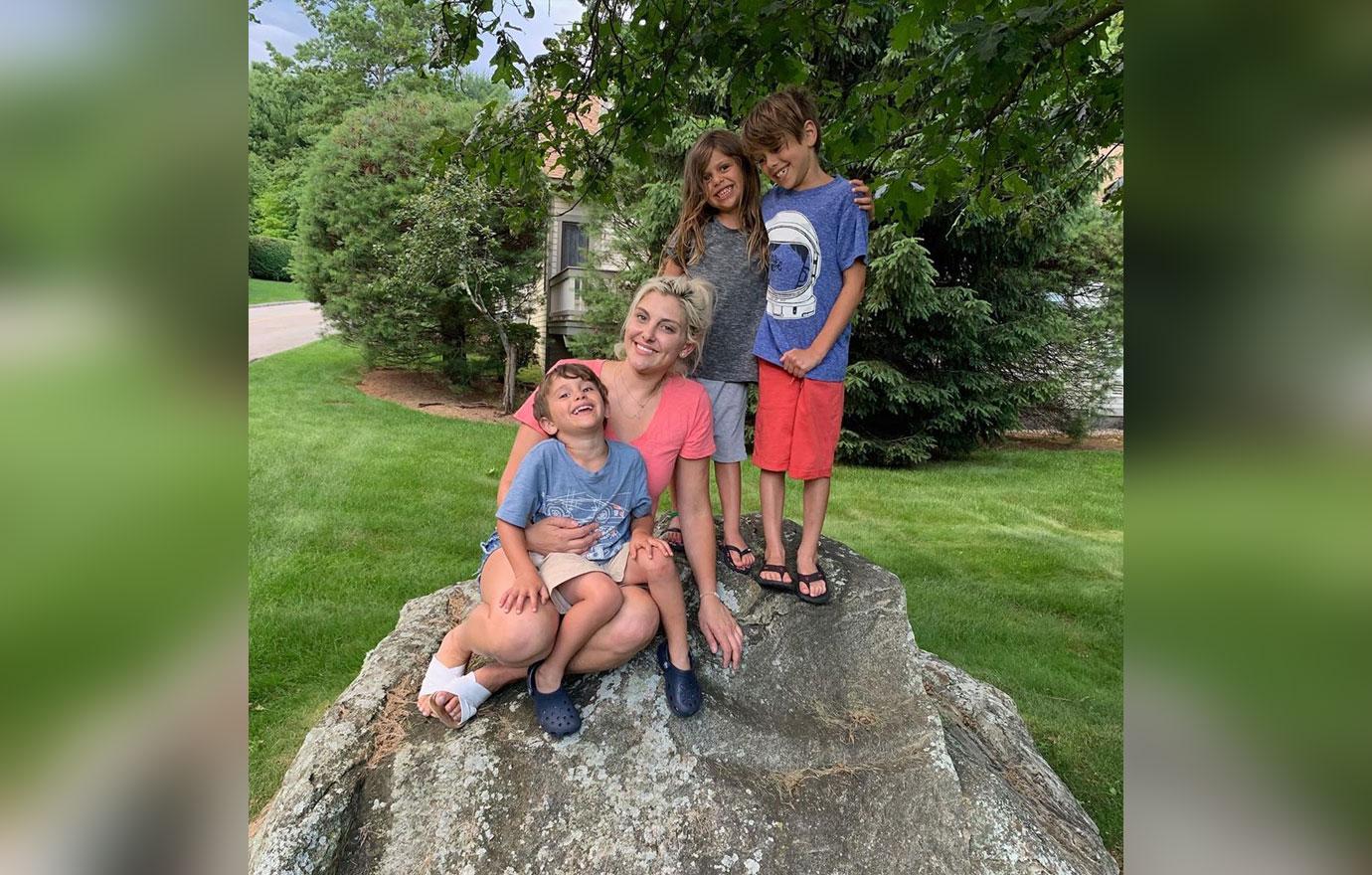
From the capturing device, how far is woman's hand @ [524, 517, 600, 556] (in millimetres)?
2475

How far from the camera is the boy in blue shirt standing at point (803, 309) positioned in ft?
9.61

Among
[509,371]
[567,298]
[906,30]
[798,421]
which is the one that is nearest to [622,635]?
[798,421]

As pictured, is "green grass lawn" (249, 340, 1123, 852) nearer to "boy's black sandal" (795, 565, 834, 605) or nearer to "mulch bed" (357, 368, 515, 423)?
"mulch bed" (357, 368, 515, 423)

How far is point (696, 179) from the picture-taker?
3.04 meters

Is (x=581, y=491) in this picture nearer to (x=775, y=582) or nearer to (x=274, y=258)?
(x=775, y=582)

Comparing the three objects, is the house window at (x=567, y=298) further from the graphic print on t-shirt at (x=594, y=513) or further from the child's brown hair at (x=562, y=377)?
the graphic print on t-shirt at (x=594, y=513)

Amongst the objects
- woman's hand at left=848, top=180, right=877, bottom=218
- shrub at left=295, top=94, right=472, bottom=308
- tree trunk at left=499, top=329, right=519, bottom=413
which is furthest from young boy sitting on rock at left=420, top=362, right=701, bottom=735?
shrub at left=295, top=94, right=472, bottom=308

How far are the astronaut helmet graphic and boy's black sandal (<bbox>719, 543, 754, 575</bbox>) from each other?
3.05 ft

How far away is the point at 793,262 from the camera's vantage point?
298 centimetres
